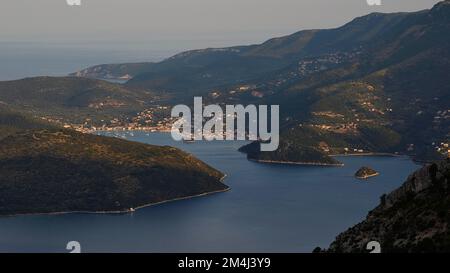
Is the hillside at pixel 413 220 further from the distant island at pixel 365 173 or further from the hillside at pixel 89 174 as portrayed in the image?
the distant island at pixel 365 173

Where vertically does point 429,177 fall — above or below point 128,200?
above

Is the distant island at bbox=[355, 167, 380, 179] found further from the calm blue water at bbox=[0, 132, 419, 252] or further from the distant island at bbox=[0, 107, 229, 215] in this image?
the distant island at bbox=[0, 107, 229, 215]

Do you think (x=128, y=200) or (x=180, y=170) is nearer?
(x=128, y=200)

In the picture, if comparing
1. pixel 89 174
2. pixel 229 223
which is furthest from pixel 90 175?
pixel 229 223

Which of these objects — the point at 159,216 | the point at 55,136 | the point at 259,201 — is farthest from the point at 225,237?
the point at 55,136

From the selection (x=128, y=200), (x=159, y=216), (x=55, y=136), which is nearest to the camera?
(x=159, y=216)

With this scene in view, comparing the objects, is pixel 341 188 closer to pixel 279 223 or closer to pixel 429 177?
pixel 279 223

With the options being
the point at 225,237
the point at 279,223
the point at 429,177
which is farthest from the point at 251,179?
the point at 429,177

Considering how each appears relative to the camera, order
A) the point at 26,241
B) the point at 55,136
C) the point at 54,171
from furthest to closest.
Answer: the point at 55,136 < the point at 54,171 < the point at 26,241
